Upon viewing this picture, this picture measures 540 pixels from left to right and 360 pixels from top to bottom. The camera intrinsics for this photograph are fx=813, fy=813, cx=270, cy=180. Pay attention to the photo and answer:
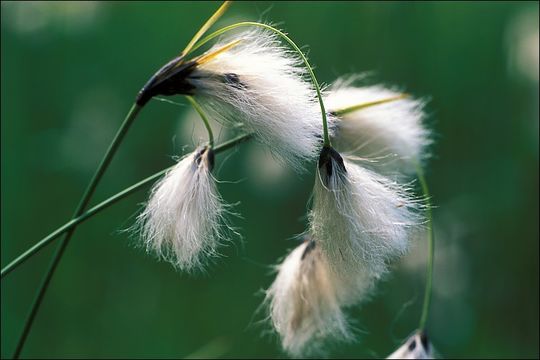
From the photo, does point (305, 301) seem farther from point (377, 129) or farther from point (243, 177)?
point (243, 177)

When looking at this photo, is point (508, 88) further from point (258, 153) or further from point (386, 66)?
point (258, 153)

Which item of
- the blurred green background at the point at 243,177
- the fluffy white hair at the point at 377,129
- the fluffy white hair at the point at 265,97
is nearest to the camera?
the fluffy white hair at the point at 265,97

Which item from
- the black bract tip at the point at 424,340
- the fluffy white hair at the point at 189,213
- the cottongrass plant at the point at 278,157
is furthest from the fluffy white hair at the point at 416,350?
the fluffy white hair at the point at 189,213

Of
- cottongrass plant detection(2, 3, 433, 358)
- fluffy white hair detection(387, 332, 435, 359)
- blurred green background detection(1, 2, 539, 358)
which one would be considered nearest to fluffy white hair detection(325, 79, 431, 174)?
cottongrass plant detection(2, 3, 433, 358)

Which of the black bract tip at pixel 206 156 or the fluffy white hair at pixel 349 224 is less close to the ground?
the black bract tip at pixel 206 156

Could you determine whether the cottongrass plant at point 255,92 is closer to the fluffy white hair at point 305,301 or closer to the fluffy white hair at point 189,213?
the fluffy white hair at point 189,213

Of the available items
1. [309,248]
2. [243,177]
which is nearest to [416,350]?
[309,248]
